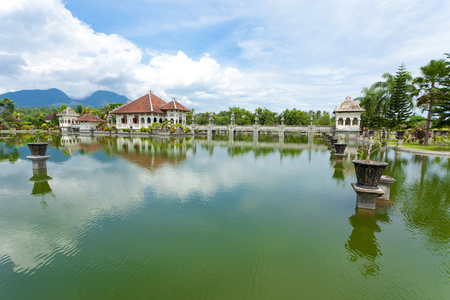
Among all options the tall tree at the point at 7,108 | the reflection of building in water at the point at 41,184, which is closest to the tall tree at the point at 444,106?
the reflection of building in water at the point at 41,184

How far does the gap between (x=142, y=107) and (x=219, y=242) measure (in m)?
44.0

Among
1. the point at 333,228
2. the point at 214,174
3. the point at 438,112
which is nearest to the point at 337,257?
the point at 333,228

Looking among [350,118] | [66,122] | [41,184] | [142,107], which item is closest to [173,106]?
[142,107]

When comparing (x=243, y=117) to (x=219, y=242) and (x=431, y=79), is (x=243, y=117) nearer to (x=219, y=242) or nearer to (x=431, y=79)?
(x=431, y=79)

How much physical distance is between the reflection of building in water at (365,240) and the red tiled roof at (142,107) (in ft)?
136

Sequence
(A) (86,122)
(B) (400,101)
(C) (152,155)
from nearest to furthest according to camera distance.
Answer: (C) (152,155)
(B) (400,101)
(A) (86,122)

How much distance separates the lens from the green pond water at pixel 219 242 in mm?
3213

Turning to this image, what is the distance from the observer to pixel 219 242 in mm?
4320

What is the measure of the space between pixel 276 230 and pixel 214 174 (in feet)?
17.8

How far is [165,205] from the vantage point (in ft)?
20.3

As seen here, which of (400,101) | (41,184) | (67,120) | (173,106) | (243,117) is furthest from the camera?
(243,117)

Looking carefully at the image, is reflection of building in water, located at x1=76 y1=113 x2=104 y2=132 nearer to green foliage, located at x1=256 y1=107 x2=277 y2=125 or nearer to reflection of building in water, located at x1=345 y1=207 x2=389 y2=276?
green foliage, located at x1=256 y1=107 x2=277 y2=125

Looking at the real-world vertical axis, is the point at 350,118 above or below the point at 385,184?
above

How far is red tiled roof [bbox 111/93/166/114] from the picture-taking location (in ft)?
142
